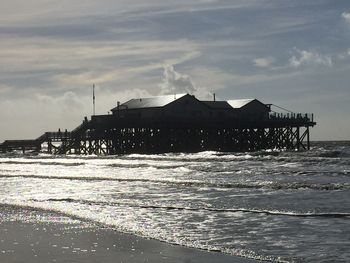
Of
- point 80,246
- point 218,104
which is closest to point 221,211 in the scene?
point 80,246

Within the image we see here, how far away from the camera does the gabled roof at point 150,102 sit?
65.6 metres

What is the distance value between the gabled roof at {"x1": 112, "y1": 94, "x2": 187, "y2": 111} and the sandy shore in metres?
52.2

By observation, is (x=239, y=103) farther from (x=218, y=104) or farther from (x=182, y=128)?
(x=182, y=128)

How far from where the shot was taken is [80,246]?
10.4 metres

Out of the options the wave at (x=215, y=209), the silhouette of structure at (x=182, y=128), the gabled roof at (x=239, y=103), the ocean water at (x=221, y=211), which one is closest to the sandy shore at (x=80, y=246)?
the ocean water at (x=221, y=211)

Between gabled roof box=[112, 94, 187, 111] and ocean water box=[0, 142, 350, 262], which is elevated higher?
gabled roof box=[112, 94, 187, 111]

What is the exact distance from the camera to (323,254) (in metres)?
9.57

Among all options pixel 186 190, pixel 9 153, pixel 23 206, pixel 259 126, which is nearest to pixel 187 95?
pixel 259 126

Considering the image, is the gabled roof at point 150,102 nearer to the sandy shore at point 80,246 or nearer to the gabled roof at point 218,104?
the gabled roof at point 218,104

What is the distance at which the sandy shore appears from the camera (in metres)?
9.36

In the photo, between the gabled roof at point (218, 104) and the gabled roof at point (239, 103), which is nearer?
the gabled roof at point (218, 104)

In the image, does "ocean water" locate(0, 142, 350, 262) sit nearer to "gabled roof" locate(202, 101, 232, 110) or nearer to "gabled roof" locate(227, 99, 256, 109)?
"gabled roof" locate(202, 101, 232, 110)

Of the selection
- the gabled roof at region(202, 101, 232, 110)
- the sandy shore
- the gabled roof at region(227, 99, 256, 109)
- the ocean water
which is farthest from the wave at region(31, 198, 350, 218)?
the gabled roof at region(227, 99, 256, 109)

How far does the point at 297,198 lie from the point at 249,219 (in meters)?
5.01
